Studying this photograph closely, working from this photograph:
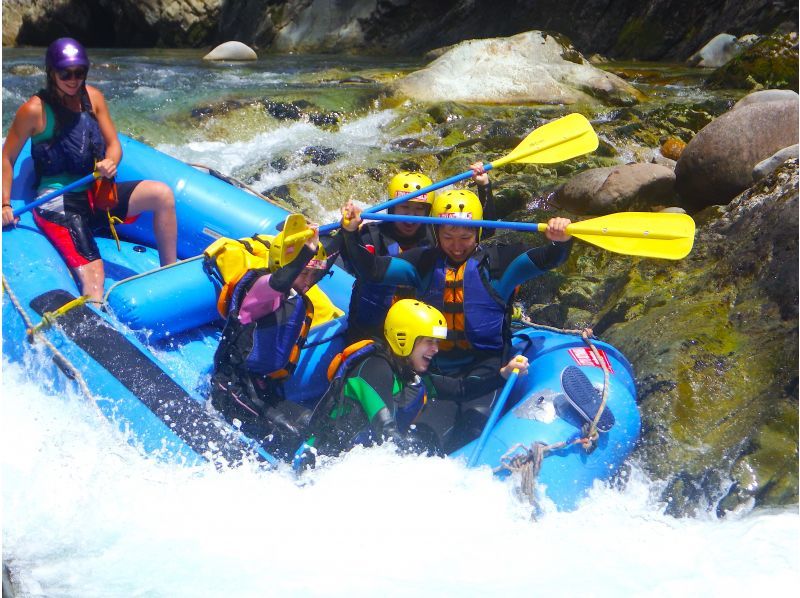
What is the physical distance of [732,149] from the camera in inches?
233

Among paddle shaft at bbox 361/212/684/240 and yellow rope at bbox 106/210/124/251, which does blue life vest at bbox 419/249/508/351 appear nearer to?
paddle shaft at bbox 361/212/684/240

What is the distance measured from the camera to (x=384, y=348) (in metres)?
3.48

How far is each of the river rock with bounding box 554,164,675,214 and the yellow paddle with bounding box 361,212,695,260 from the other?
2432mm

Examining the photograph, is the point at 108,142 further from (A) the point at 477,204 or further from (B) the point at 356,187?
(B) the point at 356,187

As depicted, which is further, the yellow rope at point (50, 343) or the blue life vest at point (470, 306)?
the blue life vest at point (470, 306)

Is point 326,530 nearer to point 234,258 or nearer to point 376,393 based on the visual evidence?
point 376,393

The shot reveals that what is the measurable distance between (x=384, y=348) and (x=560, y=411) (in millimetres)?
714

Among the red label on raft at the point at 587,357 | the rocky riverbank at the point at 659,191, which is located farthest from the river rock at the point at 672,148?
the red label on raft at the point at 587,357

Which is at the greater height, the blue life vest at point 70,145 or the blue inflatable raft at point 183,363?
the blue life vest at point 70,145

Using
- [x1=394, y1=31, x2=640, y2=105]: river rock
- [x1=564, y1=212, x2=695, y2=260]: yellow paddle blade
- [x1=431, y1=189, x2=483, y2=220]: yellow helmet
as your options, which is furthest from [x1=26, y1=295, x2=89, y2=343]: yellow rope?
[x1=394, y1=31, x2=640, y2=105]: river rock

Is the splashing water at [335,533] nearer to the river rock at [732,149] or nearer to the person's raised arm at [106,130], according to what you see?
the person's raised arm at [106,130]

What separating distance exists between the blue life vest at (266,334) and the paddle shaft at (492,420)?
2.64 ft

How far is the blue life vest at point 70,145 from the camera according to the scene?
4.15 m

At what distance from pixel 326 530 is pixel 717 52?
10.7 metres
